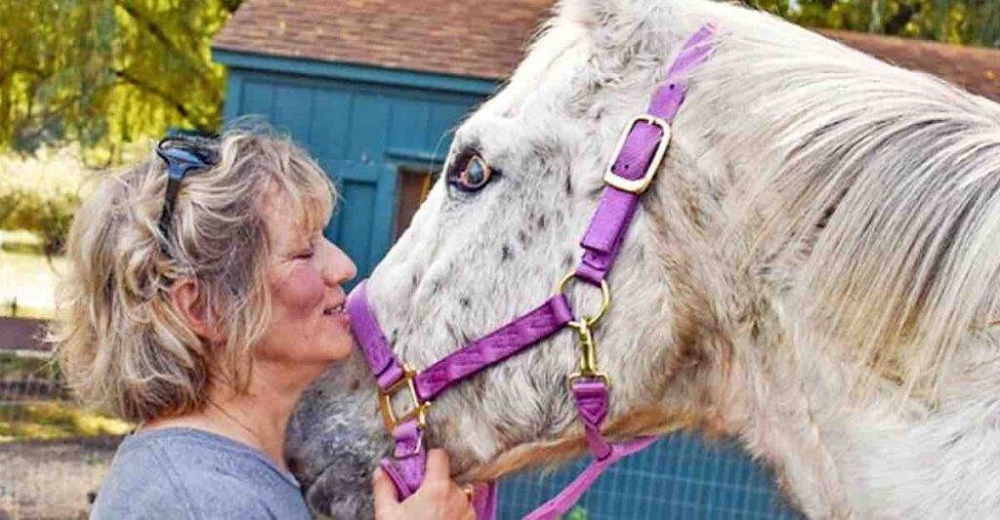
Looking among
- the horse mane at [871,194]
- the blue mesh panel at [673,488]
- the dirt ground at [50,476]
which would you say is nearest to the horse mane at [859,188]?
the horse mane at [871,194]

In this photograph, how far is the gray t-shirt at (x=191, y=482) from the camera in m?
1.71

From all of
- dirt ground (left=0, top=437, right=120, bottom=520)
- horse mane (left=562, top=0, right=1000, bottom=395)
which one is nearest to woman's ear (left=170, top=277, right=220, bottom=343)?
horse mane (left=562, top=0, right=1000, bottom=395)

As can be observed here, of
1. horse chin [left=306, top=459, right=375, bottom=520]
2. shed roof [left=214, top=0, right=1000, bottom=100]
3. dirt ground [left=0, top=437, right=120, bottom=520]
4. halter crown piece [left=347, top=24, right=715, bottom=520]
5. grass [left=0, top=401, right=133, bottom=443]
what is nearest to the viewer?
halter crown piece [left=347, top=24, right=715, bottom=520]

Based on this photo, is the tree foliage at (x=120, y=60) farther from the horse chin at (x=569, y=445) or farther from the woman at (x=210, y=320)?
the woman at (x=210, y=320)

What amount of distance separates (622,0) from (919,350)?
28.3 inches

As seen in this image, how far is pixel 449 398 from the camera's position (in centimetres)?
200

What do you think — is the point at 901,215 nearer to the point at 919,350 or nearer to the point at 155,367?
the point at 919,350

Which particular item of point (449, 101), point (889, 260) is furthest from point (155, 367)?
point (449, 101)

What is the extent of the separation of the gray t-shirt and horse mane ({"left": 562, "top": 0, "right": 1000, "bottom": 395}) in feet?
2.40

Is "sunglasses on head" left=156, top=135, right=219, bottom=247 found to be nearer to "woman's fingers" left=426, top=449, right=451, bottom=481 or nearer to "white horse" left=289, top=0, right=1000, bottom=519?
"white horse" left=289, top=0, right=1000, bottom=519

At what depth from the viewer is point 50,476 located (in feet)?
27.9

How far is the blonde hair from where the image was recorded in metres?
1.85

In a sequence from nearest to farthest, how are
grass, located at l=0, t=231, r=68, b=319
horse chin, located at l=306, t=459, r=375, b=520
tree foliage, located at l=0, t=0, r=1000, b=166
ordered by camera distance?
horse chin, located at l=306, t=459, r=375, b=520 < tree foliage, located at l=0, t=0, r=1000, b=166 < grass, located at l=0, t=231, r=68, b=319

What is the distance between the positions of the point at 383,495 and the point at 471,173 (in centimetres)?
51
